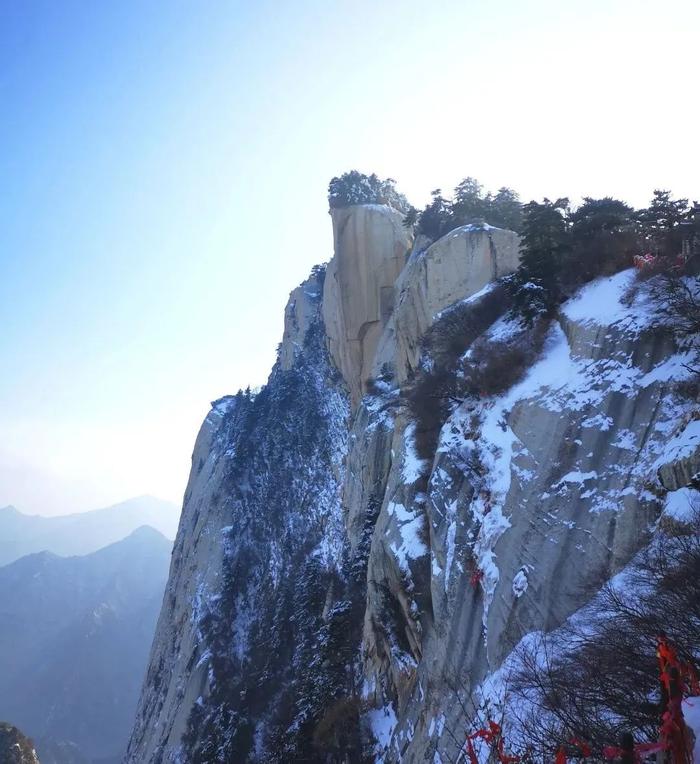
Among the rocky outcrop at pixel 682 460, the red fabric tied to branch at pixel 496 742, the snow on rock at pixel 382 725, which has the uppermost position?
the rocky outcrop at pixel 682 460

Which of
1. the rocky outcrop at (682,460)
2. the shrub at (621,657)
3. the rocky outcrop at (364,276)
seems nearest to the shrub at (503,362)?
the rocky outcrop at (682,460)

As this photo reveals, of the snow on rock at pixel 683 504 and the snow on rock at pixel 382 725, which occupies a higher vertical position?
the snow on rock at pixel 683 504

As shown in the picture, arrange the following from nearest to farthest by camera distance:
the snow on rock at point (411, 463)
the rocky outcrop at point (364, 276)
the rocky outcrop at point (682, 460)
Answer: the rocky outcrop at point (682, 460) → the snow on rock at point (411, 463) → the rocky outcrop at point (364, 276)

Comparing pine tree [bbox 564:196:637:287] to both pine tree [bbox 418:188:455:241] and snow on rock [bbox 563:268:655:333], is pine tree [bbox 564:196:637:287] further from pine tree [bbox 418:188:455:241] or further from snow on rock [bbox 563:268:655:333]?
pine tree [bbox 418:188:455:241]

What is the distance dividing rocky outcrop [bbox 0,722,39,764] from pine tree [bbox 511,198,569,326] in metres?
50.2

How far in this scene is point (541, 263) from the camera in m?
18.2

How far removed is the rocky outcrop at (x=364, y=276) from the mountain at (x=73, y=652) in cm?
9723

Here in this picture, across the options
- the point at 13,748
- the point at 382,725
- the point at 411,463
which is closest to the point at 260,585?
the point at 382,725

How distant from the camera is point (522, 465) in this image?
13.6 metres

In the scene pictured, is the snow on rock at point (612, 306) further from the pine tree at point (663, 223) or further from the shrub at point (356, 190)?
the shrub at point (356, 190)

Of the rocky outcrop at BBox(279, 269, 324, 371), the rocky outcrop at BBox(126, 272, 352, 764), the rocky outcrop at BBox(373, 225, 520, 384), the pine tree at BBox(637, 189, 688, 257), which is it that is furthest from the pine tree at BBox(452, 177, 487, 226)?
the rocky outcrop at BBox(279, 269, 324, 371)

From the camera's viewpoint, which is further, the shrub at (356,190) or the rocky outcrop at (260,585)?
the shrub at (356,190)

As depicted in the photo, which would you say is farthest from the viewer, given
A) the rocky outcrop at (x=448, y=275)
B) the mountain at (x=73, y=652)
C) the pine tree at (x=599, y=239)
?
the mountain at (x=73, y=652)

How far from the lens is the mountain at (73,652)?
10938 cm
